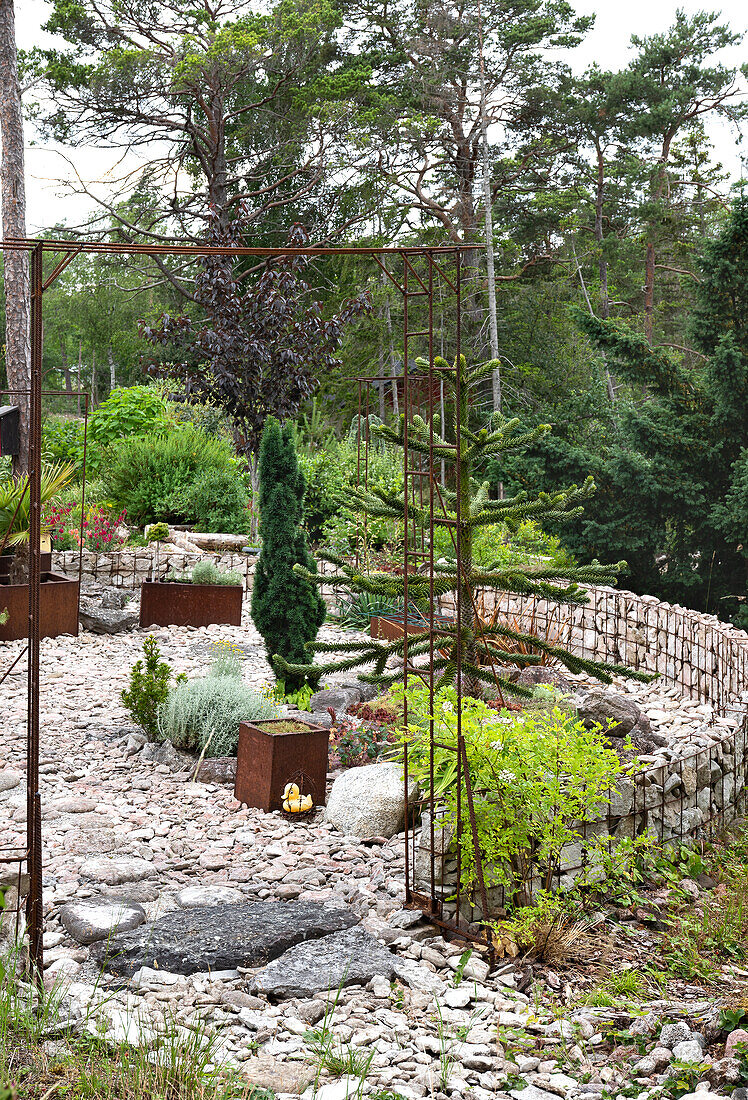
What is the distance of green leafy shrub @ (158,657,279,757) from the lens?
5402 millimetres

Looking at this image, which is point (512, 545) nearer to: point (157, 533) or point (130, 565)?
point (157, 533)

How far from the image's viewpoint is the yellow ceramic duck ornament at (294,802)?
4586 mm

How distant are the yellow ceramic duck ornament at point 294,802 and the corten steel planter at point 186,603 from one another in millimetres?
4864

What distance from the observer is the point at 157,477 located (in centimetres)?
1255

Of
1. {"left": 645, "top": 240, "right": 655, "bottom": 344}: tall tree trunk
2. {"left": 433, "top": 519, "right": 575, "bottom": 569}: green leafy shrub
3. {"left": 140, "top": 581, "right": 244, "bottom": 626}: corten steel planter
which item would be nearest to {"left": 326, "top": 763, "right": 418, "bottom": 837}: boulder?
{"left": 433, "top": 519, "right": 575, "bottom": 569}: green leafy shrub

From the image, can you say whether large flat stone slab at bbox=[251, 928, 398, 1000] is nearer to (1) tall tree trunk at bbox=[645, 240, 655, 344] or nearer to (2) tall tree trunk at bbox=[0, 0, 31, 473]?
(2) tall tree trunk at bbox=[0, 0, 31, 473]

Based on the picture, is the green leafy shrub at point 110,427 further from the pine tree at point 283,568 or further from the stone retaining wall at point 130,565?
the pine tree at point 283,568

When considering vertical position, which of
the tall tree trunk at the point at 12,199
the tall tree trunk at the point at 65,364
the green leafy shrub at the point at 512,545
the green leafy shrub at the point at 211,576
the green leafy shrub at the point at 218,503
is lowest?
the green leafy shrub at the point at 211,576

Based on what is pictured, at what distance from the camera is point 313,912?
3.46m

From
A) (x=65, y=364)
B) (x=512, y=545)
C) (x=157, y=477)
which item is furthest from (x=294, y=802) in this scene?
(x=65, y=364)

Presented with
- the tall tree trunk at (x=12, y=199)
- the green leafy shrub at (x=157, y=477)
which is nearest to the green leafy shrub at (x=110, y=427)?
the green leafy shrub at (x=157, y=477)

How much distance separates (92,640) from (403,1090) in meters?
6.63

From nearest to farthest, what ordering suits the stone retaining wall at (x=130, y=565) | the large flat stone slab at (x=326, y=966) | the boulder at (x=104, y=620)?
1. the large flat stone slab at (x=326, y=966)
2. the boulder at (x=104, y=620)
3. the stone retaining wall at (x=130, y=565)

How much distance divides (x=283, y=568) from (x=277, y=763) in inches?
81.3
